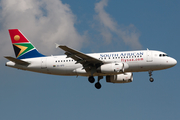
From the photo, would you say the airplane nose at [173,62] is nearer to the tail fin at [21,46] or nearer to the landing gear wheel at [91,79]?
the landing gear wheel at [91,79]

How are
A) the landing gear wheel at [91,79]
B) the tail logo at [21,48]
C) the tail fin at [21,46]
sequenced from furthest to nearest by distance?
1. the tail logo at [21,48]
2. the tail fin at [21,46]
3. the landing gear wheel at [91,79]

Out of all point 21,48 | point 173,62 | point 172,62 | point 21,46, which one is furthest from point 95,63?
point 21,46

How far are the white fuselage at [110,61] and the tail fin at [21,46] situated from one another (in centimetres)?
170

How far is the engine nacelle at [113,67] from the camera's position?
135 ft

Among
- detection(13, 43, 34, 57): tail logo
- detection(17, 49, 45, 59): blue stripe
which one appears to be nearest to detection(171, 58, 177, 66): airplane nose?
detection(17, 49, 45, 59): blue stripe

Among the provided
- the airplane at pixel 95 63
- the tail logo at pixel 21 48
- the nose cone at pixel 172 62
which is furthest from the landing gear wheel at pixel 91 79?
the nose cone at pixel 172 62

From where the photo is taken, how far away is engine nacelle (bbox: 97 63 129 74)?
135 feet

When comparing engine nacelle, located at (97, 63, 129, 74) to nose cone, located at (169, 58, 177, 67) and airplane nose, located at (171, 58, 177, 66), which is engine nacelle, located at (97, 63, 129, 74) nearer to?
nose cone, located at (169, 58, 177, 67)

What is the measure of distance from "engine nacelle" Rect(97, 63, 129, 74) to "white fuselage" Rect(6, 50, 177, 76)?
65 centimetres

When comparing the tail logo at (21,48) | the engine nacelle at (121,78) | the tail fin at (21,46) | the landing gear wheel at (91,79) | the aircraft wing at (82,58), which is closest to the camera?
the aircraft wing at (82,58)

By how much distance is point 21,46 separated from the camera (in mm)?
48031

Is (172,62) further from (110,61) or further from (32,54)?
(32,54)

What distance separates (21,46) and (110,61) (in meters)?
14.2

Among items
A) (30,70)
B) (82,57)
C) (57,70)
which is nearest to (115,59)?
(82,57)
